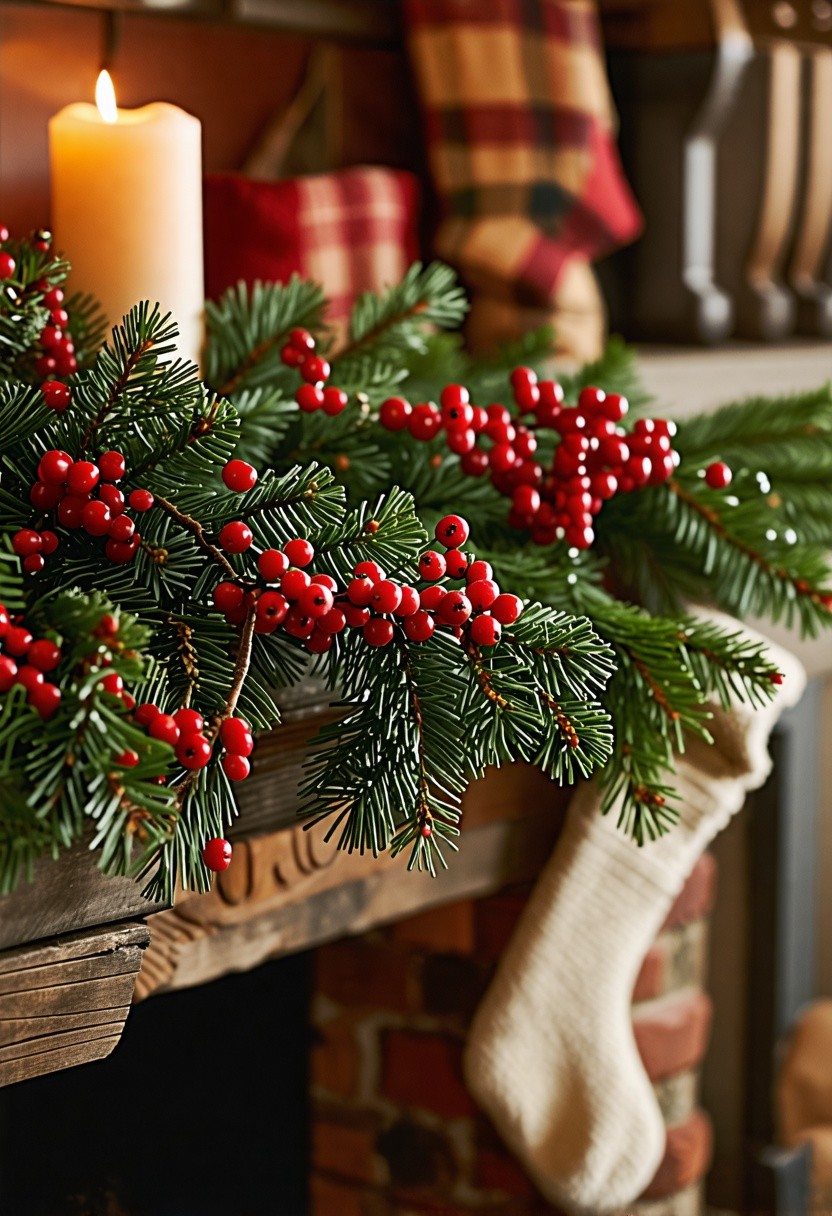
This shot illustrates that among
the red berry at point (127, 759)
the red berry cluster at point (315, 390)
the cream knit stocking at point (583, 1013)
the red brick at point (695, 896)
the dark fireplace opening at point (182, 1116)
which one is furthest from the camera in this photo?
the red brick at point (695, 896)

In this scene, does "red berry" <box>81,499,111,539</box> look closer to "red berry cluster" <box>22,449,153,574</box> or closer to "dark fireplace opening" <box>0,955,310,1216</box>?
"red berry cluster" <box>22,449,153,574</box>

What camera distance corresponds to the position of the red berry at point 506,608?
492 mm

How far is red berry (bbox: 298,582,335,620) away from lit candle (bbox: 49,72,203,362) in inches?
9.5

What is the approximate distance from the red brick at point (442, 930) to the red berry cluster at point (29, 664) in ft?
2.08

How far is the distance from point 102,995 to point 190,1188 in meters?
0.62

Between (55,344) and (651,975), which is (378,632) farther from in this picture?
(651,975)

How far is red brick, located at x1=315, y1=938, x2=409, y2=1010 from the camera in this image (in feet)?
3.48

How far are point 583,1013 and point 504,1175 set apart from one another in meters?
0.25

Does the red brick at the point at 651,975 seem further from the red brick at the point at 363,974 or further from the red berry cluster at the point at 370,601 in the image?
the red berry cluster at the point at 370,601

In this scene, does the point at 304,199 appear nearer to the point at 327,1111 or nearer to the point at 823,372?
the point at 823,372

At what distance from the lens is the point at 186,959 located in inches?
28.0

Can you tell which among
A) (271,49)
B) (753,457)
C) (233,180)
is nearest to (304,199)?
(233,180)

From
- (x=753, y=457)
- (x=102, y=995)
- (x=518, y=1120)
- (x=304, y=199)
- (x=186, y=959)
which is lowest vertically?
(x=518, y=1120)

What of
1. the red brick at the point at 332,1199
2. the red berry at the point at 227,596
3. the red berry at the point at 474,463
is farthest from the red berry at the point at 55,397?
the red brick at the point at 332,1199
